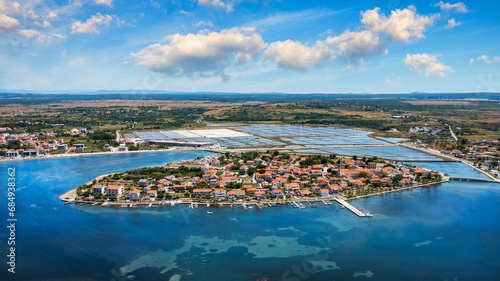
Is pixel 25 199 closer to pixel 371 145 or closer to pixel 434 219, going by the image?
pixel 434 219

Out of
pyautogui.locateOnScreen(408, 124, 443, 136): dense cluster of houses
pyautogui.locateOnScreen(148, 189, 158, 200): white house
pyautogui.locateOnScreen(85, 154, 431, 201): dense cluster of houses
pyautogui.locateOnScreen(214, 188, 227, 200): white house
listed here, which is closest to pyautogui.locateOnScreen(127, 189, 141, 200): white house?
pyautogui.locateOnScreen(85, 154, 431, 201): dense cluster of houses

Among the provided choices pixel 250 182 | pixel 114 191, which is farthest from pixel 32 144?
pixel 250 182

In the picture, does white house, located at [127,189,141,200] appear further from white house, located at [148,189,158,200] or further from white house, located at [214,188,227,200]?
white house, located at [214,188,227,200]

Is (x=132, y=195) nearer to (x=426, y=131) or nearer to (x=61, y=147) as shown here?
(x=61, y=147)

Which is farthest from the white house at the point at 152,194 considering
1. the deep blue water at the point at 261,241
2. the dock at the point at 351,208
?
the dock at the point at 351,208

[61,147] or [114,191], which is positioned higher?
[61,147]
